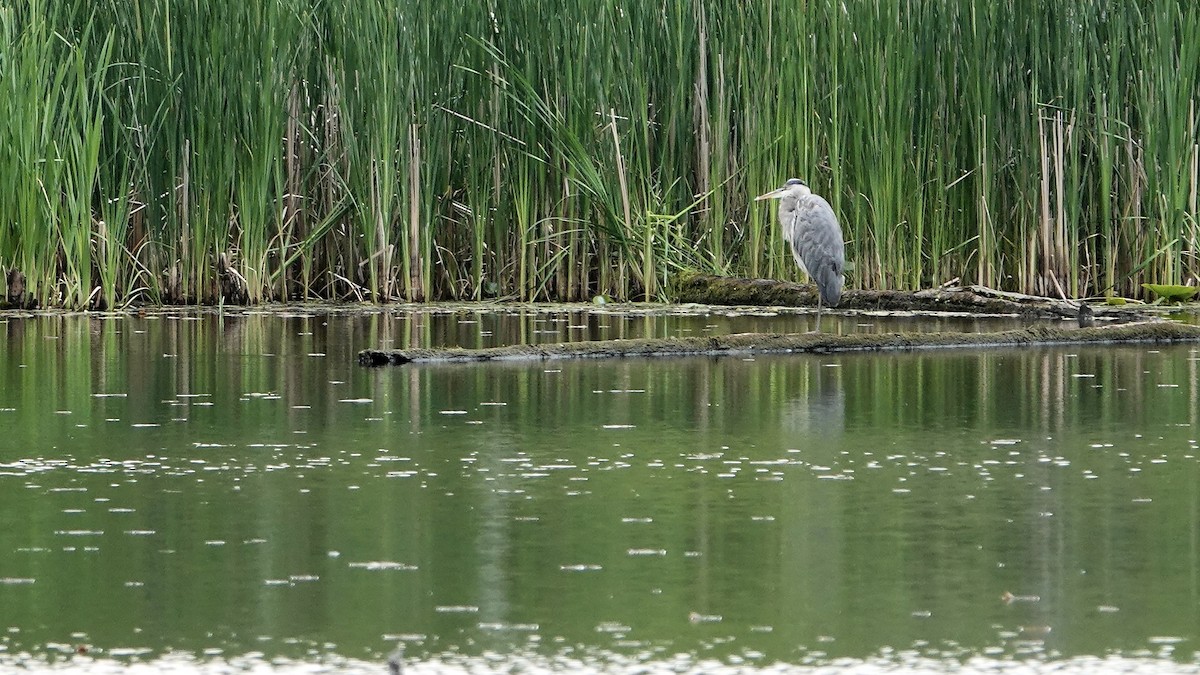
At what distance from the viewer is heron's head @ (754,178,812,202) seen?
1099 cm

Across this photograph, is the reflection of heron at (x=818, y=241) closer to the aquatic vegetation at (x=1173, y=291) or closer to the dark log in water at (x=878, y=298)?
the dark log in water at (x=878, y=298)

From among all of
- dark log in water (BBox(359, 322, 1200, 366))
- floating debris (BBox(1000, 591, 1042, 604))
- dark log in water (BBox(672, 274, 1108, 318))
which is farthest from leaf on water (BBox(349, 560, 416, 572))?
dark log in water (BBox(672, 274, 1108, 318))

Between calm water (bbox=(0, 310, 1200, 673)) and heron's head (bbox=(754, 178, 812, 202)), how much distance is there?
3.25m

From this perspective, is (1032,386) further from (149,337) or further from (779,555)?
(149,337)

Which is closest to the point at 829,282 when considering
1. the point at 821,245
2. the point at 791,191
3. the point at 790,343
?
the point at 821,245

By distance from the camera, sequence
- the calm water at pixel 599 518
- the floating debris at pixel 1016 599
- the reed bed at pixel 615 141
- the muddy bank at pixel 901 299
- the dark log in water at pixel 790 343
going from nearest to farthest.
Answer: the calm water at pixel 599 518
the floating debris at pixel 1016 599
the dark log in water at pixel 790 343
the muddy bank at pixel 901 299
the reed bed at pixel 615 141

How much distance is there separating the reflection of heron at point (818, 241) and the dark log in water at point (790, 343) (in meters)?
1.92

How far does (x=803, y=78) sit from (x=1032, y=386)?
16.2 feet

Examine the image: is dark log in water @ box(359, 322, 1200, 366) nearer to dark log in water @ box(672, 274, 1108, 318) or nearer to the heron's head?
dark log in water @ box(672, 274, 1108, 318)

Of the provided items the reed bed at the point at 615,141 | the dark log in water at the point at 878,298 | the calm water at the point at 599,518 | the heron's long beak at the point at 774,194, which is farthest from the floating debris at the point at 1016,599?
the reed bed at the point at 615,141

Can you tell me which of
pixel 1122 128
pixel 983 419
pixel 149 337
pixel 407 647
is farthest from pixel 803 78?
pixel 407 647

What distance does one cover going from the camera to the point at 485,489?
477 centimetres

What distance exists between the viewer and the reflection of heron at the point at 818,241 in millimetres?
10656

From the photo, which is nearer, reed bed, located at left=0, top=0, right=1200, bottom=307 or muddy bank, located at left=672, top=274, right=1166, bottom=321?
muddy bank, located at left=672, top=274, right=1166, bottom=321
